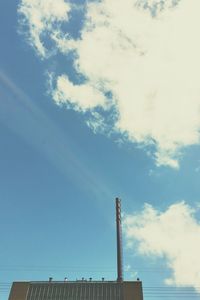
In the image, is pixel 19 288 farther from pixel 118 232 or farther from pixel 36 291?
pixel 118 232

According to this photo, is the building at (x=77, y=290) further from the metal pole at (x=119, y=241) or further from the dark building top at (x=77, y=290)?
the metal pole at (x=119, y=241)

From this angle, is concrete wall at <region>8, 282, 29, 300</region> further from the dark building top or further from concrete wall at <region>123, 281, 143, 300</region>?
concrete wall at <region>123, 281, 143, 300</region>

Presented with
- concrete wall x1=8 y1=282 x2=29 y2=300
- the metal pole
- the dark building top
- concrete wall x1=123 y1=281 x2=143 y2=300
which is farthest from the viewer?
the metal pole

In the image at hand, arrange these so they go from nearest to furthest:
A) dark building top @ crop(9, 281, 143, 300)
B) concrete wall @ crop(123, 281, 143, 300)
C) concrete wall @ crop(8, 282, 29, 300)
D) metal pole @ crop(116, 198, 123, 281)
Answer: concrete wall @ crop(123, 281, 143, 300) → dark building top @ crop(9, 281, 143, 300) → concrete wall @ crop(8, 282, 29, 300) → metal pole @ crop(116, 198, 123, 281)

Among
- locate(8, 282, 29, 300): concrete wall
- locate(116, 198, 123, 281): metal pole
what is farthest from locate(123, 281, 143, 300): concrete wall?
locate(8, 282, 29, 300): concrete wall

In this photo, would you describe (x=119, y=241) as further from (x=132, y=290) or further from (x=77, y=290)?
(x=77, y=290)

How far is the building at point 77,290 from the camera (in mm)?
30234

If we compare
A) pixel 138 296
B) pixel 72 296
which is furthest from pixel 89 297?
pixel 138 296

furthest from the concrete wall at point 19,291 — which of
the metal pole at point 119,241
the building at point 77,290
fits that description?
the metal pole at point 119,241

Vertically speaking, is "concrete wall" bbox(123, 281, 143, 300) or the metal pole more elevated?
the metal pole

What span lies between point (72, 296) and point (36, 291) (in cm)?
333

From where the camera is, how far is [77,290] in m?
30.9

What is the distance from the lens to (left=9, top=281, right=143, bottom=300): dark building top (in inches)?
1190

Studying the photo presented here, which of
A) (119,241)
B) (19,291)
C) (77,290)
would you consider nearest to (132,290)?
(77,290)
